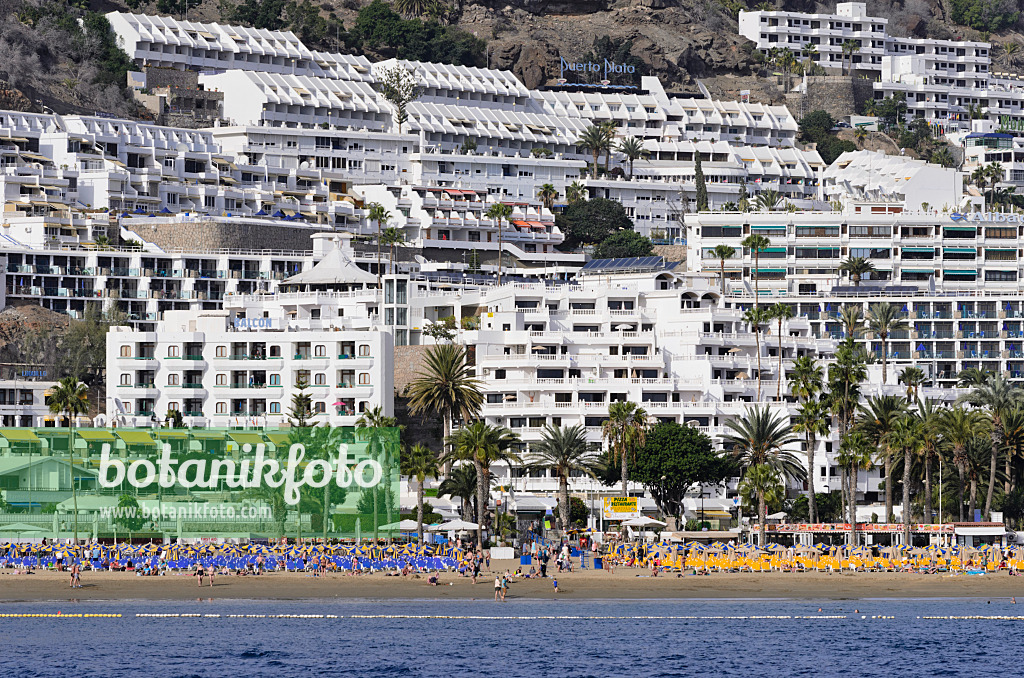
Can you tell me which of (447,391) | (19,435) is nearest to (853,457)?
(447,391)

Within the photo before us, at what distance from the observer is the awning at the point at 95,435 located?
3669 inches

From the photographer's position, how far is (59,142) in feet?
552

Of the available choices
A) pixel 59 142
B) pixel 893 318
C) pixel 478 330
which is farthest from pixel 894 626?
pixel 59 142

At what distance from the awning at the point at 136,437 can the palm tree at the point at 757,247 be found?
70.5 meters

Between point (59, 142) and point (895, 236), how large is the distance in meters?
70.2

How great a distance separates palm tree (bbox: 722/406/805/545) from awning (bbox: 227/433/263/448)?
88.4 ft

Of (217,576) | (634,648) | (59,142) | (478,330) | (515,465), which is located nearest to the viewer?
(634,648)

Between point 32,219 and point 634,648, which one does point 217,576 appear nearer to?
point 634,648

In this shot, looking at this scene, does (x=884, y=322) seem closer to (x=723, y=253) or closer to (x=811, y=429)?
(x=723, y=253)

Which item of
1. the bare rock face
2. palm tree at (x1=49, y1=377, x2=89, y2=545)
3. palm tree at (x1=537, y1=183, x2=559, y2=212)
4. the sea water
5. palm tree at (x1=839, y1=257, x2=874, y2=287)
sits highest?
the bare rock face

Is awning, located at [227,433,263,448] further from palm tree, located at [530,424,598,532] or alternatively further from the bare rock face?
the bare rock face

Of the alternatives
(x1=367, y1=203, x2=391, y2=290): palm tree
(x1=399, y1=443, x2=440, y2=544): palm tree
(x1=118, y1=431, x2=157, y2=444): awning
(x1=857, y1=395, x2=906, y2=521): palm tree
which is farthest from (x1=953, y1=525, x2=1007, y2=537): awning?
(x1=367, y1=203, x2=391, y2=290): palm tree

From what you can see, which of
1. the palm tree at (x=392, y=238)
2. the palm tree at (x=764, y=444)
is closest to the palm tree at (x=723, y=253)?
the palm tree at (x=392, y=238)

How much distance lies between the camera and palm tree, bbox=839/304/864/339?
5580 inches
